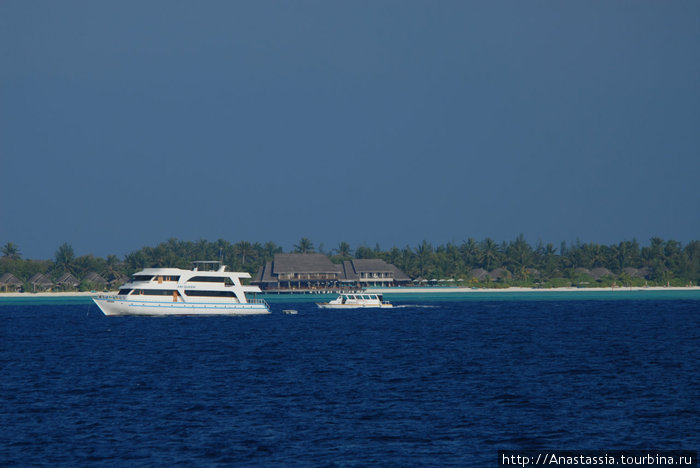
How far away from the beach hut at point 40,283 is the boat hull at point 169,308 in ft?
335

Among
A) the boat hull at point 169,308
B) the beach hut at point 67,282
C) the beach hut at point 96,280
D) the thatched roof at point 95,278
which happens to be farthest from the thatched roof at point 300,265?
the boat hull at point 169,308

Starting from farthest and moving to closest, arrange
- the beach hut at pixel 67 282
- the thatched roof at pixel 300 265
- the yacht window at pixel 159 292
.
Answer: the beach hut at pixel 67 282 < the thatched roof at pixel 300 265 < the yacht window at pixel 159 292

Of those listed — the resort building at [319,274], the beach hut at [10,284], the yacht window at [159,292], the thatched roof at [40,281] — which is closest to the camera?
the yacht window at [159,292]

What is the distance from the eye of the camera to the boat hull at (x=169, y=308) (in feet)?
271

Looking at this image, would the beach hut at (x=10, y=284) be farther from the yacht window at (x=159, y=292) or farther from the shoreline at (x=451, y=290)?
the yacht window at (x=159, y=292)

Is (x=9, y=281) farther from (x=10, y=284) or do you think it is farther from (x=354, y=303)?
(x=354, y=303)

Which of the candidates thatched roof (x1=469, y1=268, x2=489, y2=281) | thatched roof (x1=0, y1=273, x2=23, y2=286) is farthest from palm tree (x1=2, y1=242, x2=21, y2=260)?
thatched roof (x1=469, y1=268, x2=489, y2=281)

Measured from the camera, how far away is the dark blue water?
24562 millimetres

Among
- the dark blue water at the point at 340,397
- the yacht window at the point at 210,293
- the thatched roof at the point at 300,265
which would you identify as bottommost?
the dark blue water at the point at 340,397

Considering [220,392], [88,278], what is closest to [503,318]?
[220,392]

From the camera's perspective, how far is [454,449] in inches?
960

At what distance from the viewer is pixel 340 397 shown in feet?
110

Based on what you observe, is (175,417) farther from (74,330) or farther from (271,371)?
(74,330)

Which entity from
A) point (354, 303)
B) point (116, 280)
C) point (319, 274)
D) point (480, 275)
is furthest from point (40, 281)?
point (354, 303)
